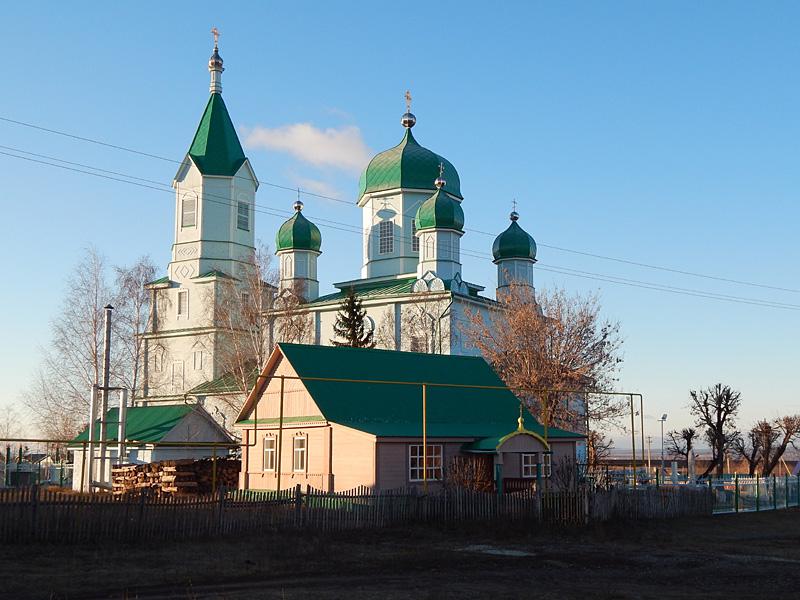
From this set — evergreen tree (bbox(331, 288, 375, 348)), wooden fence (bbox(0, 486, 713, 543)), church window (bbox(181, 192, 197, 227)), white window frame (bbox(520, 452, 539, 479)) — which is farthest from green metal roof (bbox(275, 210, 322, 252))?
wooden fence (bbox(0, 486, 713, 543))

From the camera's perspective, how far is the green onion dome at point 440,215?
49.8 meters

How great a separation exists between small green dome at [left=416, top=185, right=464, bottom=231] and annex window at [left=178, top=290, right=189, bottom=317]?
1559 centimetres

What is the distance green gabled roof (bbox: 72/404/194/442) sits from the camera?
122 feet

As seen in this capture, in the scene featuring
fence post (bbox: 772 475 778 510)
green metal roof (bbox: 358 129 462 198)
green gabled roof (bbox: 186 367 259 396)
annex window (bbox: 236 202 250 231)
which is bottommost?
fence post (bbox: 772 475 778 510)

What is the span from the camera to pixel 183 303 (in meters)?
56.8

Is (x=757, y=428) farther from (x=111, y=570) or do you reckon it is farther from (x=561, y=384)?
(x=111, y=570)

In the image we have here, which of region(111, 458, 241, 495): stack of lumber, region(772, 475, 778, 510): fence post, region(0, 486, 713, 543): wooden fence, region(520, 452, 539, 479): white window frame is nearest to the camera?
region(0, 486, 713, 543): wooden fence

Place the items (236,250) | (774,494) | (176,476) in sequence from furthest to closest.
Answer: (236,250) < (774,494) < (176,476)

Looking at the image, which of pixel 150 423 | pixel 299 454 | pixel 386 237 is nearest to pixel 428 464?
pixel 299 454

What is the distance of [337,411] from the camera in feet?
89.3

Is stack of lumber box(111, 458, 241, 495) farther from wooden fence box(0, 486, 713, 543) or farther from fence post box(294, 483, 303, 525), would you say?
fence post box(294, 483, 303, 525)

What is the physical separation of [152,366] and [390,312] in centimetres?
1541

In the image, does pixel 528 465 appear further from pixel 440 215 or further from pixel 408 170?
pixel 408 170

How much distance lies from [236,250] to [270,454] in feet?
92.3
